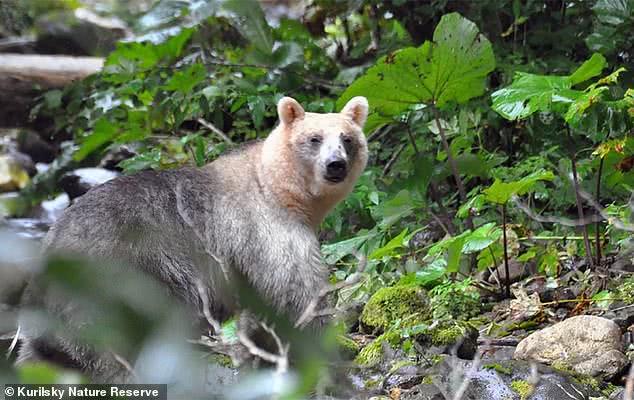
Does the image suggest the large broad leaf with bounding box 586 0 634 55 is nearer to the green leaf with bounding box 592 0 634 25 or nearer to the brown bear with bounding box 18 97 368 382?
the green leaf with bounding box 592 0 634 25

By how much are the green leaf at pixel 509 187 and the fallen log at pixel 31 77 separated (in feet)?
21.4

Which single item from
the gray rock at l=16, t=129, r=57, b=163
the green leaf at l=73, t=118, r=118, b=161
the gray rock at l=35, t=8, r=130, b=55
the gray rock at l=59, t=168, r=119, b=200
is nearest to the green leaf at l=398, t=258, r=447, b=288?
the green leaf at l=73, t=118, r=118, b=161

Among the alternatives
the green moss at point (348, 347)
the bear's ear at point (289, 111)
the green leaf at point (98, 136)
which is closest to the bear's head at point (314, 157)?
the bear's ear at point (289, 111)

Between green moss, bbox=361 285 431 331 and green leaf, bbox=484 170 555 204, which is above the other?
green leaf, bbox=484 170 555 204

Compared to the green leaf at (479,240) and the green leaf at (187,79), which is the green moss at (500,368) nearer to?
the green leaf at (479,240)

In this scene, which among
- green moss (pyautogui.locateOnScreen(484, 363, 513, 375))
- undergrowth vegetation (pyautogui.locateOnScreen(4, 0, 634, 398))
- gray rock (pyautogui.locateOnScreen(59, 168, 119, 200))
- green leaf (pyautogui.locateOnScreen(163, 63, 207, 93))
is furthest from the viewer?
gray rock (pyautogui.locateOnScreen(59, 168, 119, 200))

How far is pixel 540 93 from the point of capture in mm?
5852

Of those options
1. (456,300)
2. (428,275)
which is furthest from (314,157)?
(456,300)

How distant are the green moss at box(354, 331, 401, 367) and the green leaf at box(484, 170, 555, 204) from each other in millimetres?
1310

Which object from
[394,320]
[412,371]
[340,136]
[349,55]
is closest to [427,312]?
[394,320]

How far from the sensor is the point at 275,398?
1.51m

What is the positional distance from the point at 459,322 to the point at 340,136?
5.47 feet

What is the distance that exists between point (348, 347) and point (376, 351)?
1.00 ft

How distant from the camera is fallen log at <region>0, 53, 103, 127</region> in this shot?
10.6m
